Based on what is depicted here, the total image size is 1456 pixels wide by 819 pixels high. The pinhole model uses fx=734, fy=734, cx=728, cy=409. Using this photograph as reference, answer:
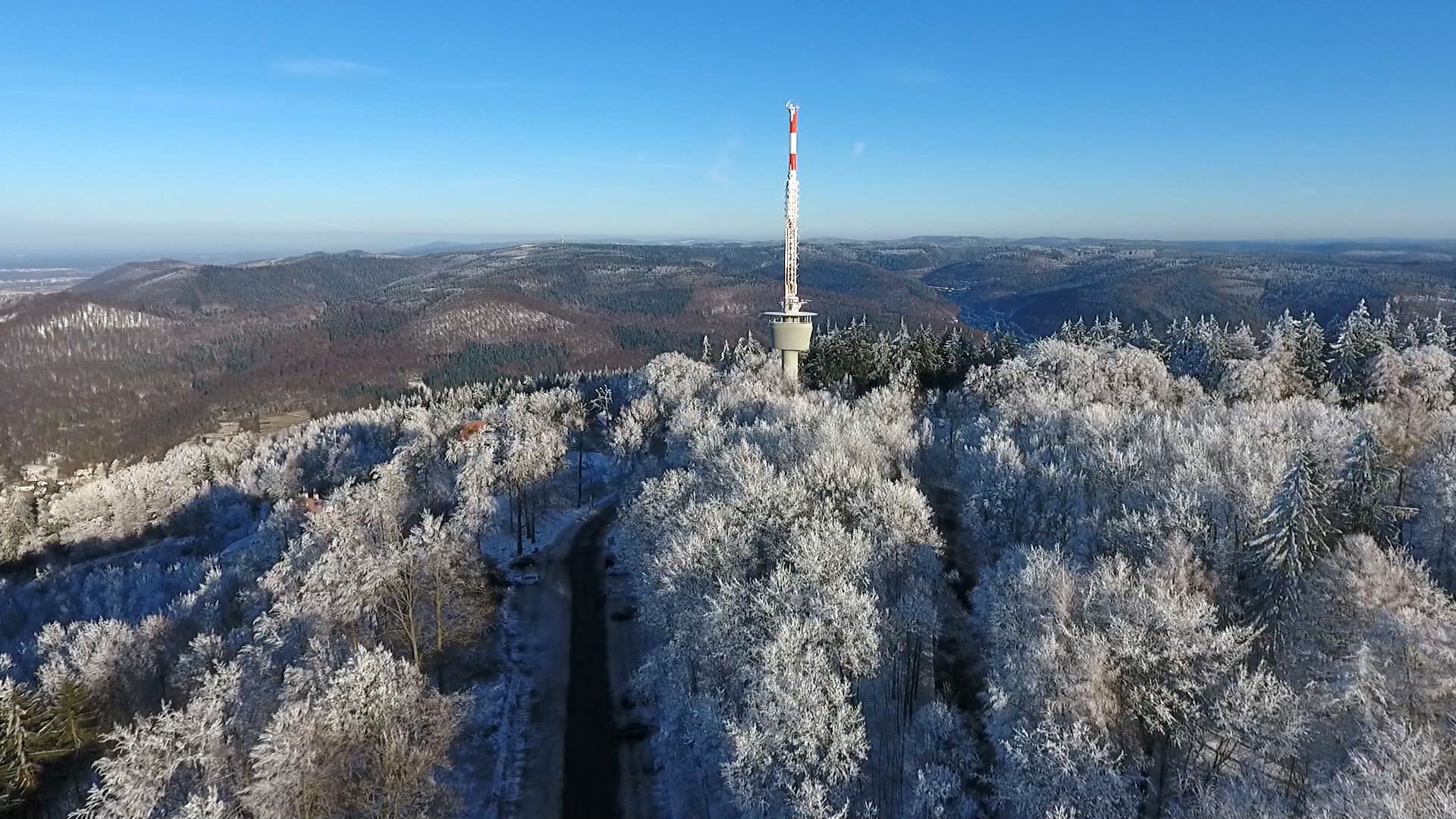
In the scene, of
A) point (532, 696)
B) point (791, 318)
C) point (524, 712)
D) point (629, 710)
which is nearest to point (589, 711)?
point (629, 710)

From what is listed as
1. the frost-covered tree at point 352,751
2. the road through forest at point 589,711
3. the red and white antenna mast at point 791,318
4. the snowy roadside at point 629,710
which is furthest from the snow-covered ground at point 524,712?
the red and white antenna mast at point 791,318

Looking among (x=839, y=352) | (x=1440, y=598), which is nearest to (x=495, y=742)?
(x=1440, y=598)

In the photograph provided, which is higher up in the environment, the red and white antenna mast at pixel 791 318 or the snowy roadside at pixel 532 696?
the red and white antenna mast at pixel 791 318

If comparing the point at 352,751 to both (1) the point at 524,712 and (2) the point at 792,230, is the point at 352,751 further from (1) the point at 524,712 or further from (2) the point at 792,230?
(2) the point at 792,230

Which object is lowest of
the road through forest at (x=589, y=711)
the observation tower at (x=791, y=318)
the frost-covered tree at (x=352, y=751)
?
the road through forest at (x=589, y=711)

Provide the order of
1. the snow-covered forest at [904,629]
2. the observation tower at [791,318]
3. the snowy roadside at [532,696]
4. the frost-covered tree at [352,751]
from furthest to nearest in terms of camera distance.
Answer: the observation tower at [791,318] < the snowy roadside at [532,696] < the frost-covered tree at [352,751] < the snow-covered forest at [904,629]

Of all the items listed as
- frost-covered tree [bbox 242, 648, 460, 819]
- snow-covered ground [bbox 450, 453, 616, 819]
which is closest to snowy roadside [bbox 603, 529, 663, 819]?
snow-covered ground [bbox 450, 453, 616, 819]

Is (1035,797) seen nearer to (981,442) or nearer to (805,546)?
(805,546)

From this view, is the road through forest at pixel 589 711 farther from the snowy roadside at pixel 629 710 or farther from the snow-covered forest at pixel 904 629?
the snow-covered forest at pixel 904 629
